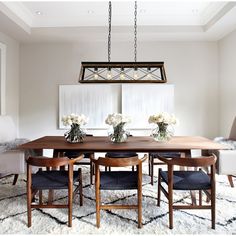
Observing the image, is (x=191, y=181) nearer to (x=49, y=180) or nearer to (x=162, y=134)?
(x=162, y=134)

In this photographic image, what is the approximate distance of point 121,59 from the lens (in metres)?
4.83

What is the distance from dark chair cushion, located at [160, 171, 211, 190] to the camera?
6.78 feet

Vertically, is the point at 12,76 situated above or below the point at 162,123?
above

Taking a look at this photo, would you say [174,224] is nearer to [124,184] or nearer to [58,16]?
[124,184]

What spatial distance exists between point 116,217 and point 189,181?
0.81 m

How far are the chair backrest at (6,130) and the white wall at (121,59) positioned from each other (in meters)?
0.84

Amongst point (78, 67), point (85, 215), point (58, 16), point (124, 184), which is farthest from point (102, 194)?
point (58, 16)

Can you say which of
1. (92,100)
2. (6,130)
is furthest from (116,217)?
(92,100)

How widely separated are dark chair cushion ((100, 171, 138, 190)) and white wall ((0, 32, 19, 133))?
3.19 meters

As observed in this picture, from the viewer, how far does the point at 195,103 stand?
16.0 ft

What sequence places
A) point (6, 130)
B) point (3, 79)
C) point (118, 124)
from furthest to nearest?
point (3, 79)
point (6, 130)
point (118, 124)

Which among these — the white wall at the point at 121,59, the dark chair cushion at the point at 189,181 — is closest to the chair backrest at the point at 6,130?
the white wall at the point at 121,59

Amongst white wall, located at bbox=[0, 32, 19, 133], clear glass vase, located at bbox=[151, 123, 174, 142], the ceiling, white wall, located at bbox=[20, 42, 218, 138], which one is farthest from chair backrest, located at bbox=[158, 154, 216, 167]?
white wall, located at bbox=[0, 32, 19, 133]

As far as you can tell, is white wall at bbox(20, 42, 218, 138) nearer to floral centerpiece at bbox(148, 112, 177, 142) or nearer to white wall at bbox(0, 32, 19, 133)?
white wall at bbox(0, 32, 19, 133)
